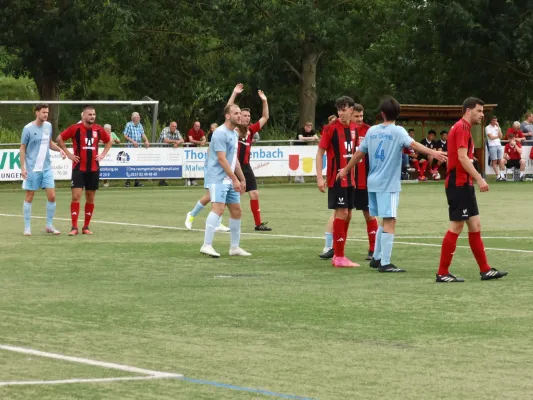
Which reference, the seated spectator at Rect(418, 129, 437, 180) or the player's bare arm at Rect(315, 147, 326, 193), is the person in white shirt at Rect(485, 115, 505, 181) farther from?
the player's bare arm at Rect(315, 147, 326, 193)

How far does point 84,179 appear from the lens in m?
20.3

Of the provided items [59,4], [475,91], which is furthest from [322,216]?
[475,91]

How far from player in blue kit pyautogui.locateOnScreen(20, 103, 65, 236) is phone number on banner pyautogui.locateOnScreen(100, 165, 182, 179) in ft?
53.3

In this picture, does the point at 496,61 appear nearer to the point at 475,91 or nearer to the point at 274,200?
the point at 475,91

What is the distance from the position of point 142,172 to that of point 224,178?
2163cm

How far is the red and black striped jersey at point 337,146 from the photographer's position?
15.5m

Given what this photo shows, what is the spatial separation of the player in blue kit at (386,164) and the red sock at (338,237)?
0.72 m

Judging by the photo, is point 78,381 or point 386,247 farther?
point 386,247

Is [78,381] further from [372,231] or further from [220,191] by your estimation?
[372,231]

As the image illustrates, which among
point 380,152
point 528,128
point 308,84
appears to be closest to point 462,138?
point 380,152

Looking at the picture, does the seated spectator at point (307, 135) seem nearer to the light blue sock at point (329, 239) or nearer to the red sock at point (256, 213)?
the red sock at point (256, 213)

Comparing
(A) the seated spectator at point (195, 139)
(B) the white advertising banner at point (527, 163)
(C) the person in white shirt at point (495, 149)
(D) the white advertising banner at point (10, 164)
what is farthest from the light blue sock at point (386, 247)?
(B) the white advertising banner at point (527, 163)

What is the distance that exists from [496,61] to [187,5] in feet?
40.5

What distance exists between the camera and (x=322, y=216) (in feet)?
79.8
